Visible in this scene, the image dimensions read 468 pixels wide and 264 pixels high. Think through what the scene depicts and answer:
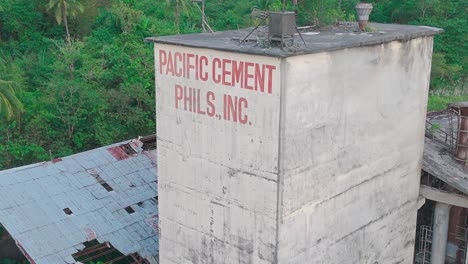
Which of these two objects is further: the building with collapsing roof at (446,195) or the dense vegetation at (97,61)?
the dense vegetation at (97,61)

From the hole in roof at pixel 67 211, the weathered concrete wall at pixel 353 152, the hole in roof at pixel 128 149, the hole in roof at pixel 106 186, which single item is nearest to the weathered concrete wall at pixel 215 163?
the weathered concrete wall at pixel 353 152

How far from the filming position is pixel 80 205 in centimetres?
2066

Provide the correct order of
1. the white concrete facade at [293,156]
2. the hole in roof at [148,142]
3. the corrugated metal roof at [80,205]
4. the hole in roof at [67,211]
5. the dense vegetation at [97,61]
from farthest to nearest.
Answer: the dense vegetation at [97,61] → the hole in roof at [148,142] → the hole in roof at [67,211] → the corrugated metal roof at [80,205] → the white concrete facade at [293,156]

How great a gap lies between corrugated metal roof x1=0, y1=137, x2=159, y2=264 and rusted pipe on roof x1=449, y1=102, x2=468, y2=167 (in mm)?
11203

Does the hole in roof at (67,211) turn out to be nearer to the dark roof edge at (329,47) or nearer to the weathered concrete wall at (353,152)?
the dark roof edge at (329,47)

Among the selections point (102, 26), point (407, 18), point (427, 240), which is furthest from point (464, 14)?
point (427, 240)

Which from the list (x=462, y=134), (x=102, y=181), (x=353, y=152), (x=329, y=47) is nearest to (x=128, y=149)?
(x=102, y=181)

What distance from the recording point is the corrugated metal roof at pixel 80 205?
747 inches

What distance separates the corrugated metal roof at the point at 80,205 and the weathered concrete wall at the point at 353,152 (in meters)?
7.17

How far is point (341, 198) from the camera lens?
16297 mm

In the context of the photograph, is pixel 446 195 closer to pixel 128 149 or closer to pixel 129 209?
pixel 129 209

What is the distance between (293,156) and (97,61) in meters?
26.9

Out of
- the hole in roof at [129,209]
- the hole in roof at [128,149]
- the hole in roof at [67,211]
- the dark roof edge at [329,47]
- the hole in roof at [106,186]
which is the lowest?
the hole in roof at [129,209]

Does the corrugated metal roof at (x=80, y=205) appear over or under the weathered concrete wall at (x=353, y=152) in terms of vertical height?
under
